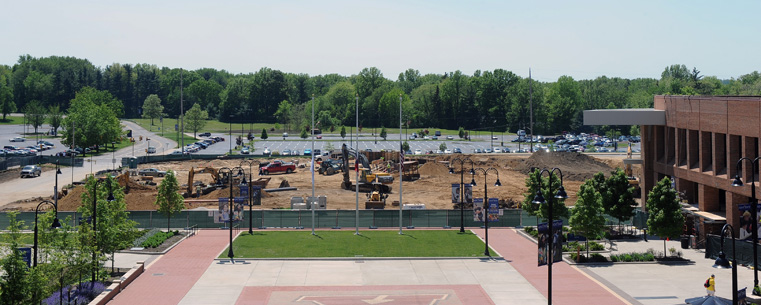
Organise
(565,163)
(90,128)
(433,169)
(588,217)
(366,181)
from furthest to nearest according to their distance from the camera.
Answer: (90,128)
(565,163)
(433,169)
(366,181)
(588,217)

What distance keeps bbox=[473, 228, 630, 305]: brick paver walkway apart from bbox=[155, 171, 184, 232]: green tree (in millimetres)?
22893

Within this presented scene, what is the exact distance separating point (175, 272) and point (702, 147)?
38466 mm

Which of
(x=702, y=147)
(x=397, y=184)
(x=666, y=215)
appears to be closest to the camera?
(x=666, y=215)

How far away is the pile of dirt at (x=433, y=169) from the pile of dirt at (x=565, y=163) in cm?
1130

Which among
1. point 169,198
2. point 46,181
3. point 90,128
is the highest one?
point 90,128

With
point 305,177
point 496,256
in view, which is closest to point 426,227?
point 496,256

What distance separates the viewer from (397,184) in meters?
89.0

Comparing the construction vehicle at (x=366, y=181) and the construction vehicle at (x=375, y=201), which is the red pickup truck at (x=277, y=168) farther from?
the construction vehicle at (x=375, y=201)

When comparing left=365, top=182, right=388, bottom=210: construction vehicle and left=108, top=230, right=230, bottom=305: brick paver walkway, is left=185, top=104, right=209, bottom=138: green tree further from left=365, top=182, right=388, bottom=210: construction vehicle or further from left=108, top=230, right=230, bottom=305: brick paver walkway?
left=108, top=230, right=230, bottom=305: brick paver walkway

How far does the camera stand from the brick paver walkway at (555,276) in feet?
125

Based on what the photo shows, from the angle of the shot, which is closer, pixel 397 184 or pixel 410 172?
pixel 397 184

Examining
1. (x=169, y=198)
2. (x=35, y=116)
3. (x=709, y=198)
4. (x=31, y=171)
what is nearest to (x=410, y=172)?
(x=169, y=198)

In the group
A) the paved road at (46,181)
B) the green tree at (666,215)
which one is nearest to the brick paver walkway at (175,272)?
the green tree at (666,215)

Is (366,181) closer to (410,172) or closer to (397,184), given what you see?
(397,184)
